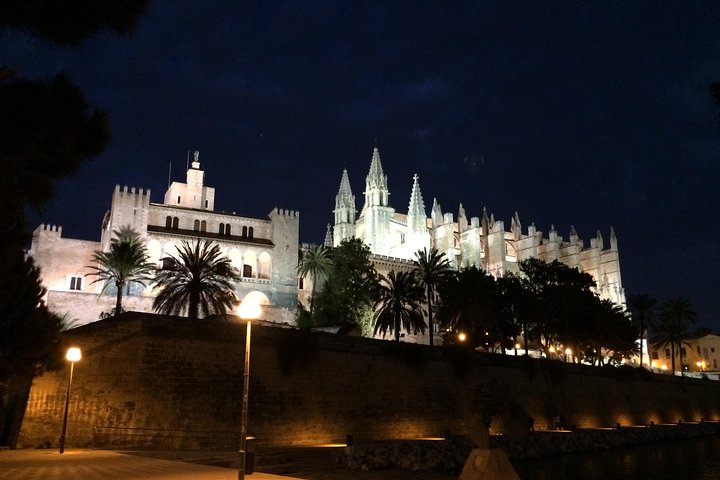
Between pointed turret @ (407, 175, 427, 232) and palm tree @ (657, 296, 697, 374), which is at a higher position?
pointed turret @ (407, 175, 427, 232)

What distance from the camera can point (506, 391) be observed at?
3441 centimetres

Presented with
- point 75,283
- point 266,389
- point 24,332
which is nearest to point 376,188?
point 75,283

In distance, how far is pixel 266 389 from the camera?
74.1 feet

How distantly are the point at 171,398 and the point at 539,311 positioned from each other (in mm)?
33761

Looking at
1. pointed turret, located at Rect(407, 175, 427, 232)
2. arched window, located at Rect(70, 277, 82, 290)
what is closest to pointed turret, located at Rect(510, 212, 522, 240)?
pointed turret, located at Rect(407, 175, 427, 232)

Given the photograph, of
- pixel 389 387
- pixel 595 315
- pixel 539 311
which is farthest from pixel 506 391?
pixel 595 315

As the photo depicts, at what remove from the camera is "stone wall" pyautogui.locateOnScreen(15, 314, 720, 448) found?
18875 mm

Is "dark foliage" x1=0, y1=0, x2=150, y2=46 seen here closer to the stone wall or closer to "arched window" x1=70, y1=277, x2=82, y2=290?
the stone wall

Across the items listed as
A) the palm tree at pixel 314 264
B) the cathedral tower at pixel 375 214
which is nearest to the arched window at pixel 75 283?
the palm tree at pixel 314 264

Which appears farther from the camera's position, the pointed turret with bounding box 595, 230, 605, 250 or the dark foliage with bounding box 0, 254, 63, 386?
the pointed turret with bounding box 595, 230, 605, 250

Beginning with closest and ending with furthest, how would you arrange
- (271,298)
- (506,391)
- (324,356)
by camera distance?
(324,356) < (506,391) < (271,298)

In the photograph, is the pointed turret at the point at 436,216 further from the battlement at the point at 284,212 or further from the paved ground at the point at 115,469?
the paved ground at the point at 115,469

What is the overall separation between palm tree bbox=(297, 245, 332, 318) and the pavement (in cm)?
3996

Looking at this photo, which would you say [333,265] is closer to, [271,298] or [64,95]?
[271,298]
